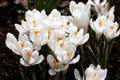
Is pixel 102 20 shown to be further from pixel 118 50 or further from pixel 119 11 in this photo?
pixel 119 11

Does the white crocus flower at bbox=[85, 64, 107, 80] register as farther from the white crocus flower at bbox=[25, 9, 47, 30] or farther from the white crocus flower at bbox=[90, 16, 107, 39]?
the white crocus flower at bbox=[25, 9, 47, 30]

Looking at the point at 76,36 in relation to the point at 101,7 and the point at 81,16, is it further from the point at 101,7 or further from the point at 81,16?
the point at 101,7

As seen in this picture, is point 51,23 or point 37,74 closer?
point 51,23

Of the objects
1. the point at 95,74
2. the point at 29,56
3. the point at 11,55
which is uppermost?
the point at 29,56

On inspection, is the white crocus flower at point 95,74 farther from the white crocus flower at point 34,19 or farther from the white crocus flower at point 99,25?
the white crocus flower at point 34,19

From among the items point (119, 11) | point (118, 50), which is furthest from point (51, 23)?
point (119, 11)

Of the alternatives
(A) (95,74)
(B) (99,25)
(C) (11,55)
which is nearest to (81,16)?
(B) (99,25)
